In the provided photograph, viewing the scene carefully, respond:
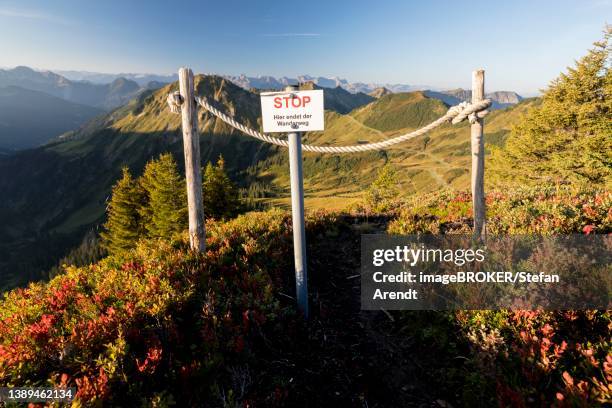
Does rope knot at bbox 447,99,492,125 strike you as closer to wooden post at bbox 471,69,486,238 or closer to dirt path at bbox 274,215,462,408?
wooden post at bbox 471,69,486,238

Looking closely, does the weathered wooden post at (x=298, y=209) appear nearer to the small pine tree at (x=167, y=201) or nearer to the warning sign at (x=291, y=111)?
the warning sign at (x=291, y=111)

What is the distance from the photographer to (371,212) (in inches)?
530

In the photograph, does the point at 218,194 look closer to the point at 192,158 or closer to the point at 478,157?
the point at 192,158

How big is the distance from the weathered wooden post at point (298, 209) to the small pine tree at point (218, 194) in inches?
1099

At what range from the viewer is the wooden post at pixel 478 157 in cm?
666

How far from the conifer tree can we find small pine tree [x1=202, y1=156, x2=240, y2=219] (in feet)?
90.6

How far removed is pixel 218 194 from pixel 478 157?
97.4ft

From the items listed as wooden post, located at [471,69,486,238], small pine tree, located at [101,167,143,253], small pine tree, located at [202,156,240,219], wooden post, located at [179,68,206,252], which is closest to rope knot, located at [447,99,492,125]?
wooden post, located at [471,69,486,238]

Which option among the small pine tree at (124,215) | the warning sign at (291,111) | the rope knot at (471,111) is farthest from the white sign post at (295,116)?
the small pine tree at (124,215)

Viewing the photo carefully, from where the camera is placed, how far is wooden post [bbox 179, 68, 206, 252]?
7.20 m

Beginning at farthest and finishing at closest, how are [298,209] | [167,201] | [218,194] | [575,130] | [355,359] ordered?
[218,194]
[167,201]
[575,130]
[298,209]
[355,359]

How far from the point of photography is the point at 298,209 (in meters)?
5.88

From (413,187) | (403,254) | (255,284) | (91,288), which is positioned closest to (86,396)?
(255,284)

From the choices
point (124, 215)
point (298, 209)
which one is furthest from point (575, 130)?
point (124, 215)
